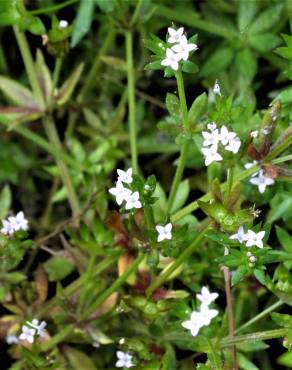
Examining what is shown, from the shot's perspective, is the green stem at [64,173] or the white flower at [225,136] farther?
the green stem at [64,173]

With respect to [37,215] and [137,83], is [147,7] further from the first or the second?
[37,215]

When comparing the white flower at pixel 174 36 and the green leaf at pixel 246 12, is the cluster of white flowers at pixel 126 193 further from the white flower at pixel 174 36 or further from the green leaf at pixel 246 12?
the green leaf at pixel 246 12

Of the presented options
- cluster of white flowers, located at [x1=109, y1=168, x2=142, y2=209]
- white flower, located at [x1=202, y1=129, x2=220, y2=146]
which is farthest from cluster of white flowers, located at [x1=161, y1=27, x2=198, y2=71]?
cluster of white flowers, located at [x1=109, y1=168, x2=142, y2=209]

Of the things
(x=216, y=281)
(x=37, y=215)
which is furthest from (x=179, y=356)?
(x=37, y=215)

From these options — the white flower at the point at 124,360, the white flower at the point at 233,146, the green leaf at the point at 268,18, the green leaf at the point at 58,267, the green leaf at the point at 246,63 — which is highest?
the green leaf at the point at 268,18

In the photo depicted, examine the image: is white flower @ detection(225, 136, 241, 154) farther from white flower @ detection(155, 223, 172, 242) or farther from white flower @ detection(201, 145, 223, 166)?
white flower @ detection(155, 223, 172, 242)

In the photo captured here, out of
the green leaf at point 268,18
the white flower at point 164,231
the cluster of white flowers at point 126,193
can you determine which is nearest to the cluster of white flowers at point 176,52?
the cluster of white flowers at point 126,193
